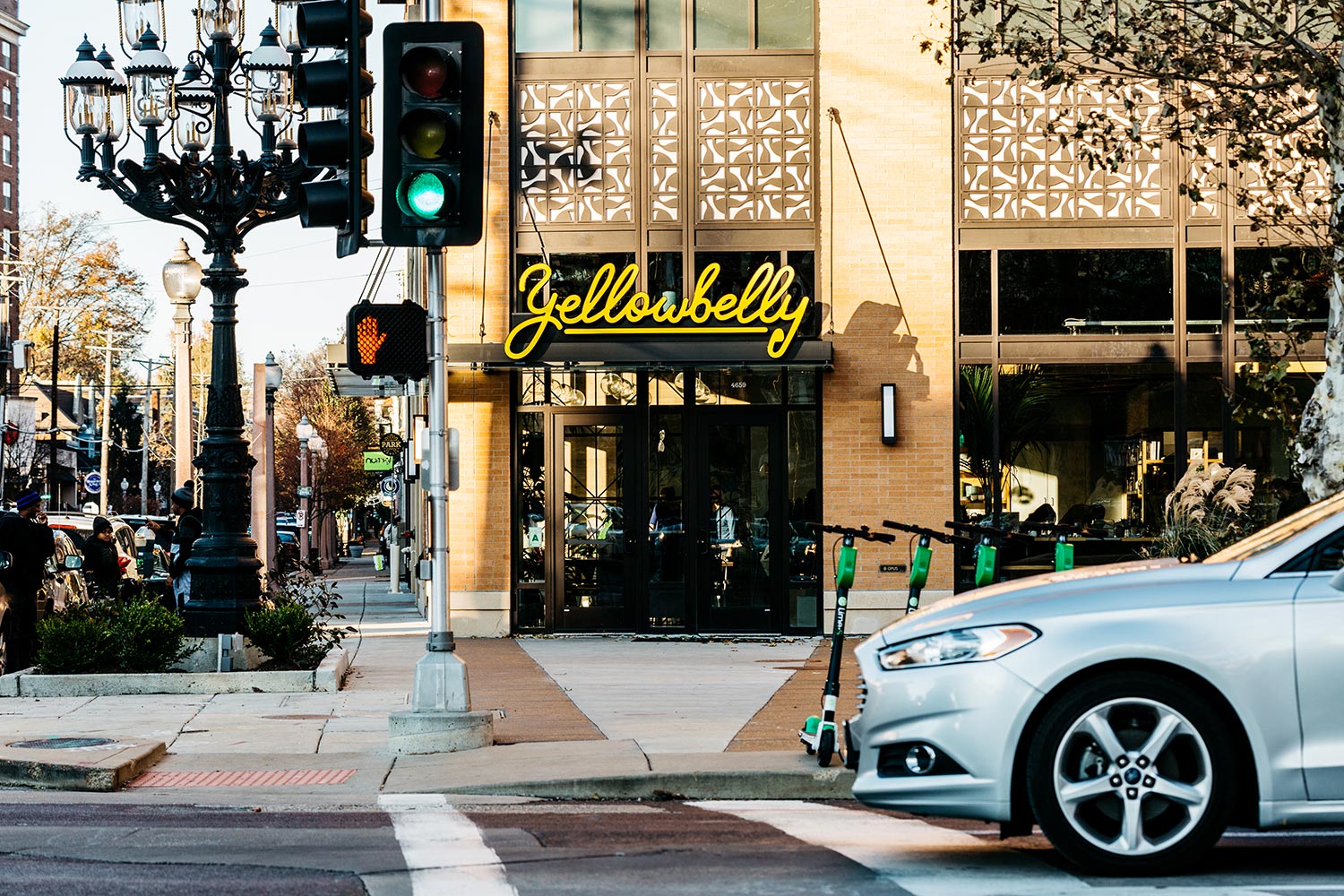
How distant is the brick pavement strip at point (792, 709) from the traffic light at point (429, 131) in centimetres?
350

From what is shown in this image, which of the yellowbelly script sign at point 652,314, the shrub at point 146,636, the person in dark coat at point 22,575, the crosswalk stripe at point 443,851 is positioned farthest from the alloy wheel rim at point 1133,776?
the yellowbelly script sign at point 652,314

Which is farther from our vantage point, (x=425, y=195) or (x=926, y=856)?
(x=425, y=195)

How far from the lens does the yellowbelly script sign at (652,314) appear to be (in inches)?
773

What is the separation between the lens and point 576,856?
6906 millimetres

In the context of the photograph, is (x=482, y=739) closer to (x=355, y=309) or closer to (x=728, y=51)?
(x=355, y=309)

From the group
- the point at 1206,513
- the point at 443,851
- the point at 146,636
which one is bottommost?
the point at 443,851

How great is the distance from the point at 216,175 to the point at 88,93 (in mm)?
1322

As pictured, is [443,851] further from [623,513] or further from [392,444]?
[392,444]

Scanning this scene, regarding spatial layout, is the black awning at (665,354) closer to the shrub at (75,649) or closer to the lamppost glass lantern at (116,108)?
the lamppost glass lantern at (116,108)

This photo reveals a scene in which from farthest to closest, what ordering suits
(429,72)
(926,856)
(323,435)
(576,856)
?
(323,435)
(429,72)
(576,856)
(926,856)

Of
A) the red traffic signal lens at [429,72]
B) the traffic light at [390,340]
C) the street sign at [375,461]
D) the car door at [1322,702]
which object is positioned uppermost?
the red traffic signal lens at [429,72]

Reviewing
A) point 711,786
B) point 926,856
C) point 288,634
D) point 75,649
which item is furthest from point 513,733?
point 926,856

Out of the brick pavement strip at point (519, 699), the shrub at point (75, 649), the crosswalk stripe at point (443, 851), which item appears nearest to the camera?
the crosswalk stripe at point (443, 851)

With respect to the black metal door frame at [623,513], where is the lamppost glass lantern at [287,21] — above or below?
above
